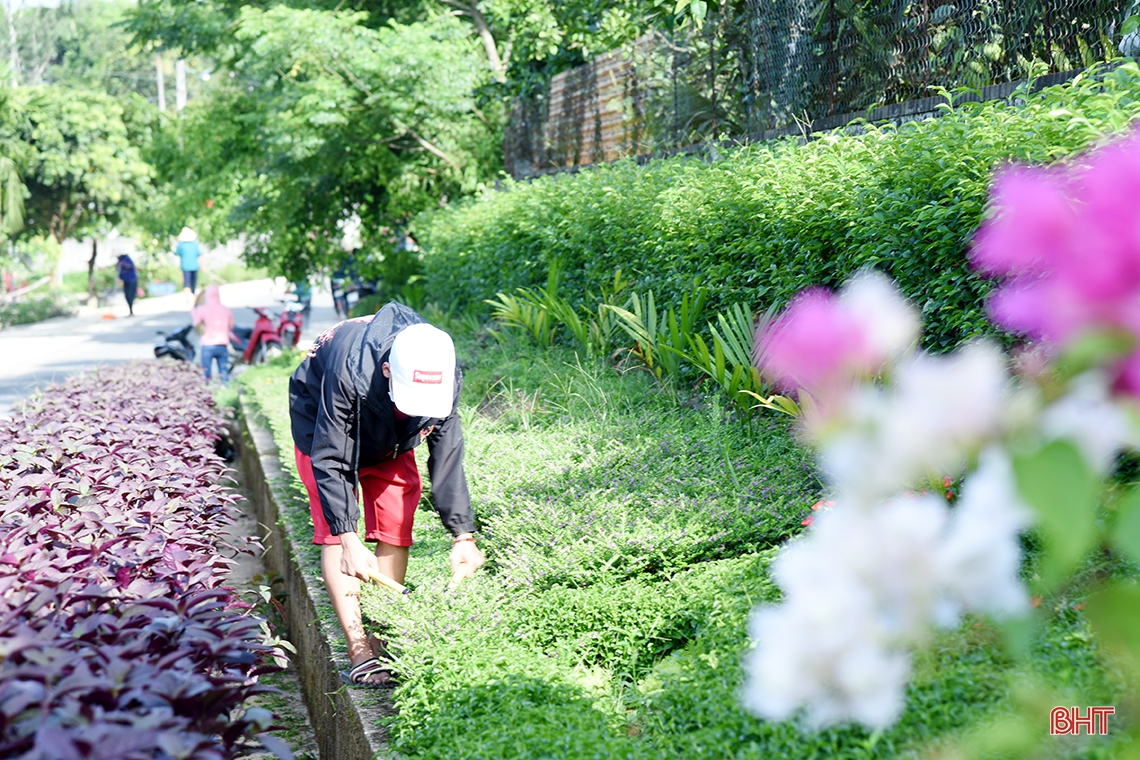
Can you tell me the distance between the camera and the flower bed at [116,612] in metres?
1.92

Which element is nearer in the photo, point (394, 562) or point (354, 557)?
point (354, 557)

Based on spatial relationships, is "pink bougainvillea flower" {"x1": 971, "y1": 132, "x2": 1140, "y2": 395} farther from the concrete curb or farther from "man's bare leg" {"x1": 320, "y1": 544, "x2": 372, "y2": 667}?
"man's bare leg" {"x1": 320, "y1": 544, "x2": 372, "y2": 667}

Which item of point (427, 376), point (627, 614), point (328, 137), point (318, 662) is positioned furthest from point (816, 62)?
point (328, 137)

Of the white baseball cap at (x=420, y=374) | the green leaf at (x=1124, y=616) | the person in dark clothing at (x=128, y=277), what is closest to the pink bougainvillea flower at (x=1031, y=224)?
the green leaf at (x=1124, y=616)

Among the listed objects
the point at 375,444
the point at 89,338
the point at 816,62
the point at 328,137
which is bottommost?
the point at 89,338

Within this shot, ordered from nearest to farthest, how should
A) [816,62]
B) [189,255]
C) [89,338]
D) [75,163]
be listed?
[816,62], [189,255], [89,338], [75,163]

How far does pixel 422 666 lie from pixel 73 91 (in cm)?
3060

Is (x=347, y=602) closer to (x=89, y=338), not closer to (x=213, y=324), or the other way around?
(x=213, y=324)

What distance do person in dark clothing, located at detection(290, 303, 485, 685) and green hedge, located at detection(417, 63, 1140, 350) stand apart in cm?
190

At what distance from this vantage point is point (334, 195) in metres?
14.2

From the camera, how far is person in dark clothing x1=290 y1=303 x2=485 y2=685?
3490 millimetres

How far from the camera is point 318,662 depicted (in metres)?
4.11

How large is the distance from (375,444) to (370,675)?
0.89m

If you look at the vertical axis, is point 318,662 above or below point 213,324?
below
